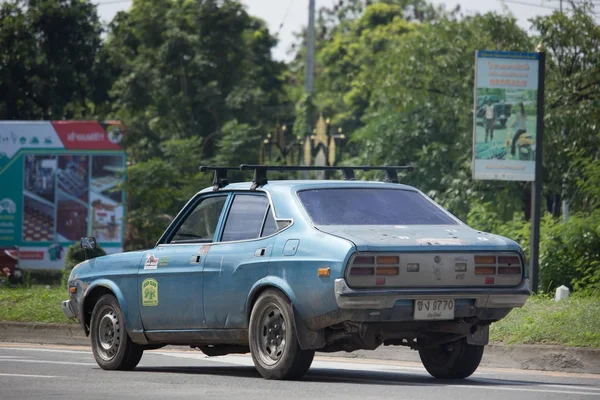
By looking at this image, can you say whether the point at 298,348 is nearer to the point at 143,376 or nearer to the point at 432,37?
the point at 143,376

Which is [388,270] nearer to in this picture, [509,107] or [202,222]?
[202,222]

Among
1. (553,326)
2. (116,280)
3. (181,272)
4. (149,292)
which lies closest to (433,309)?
(181,272)

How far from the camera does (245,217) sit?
11.1 metres

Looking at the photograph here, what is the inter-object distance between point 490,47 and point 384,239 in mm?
27245

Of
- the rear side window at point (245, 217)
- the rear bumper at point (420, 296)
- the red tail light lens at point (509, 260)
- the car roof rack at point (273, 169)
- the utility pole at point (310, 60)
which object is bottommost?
the rear bumper at point (420, 296)

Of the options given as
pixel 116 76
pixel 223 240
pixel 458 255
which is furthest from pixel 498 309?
pixel 116 76

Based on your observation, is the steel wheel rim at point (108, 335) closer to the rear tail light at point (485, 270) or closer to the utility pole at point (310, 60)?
the rear tail light at point (485, 270)

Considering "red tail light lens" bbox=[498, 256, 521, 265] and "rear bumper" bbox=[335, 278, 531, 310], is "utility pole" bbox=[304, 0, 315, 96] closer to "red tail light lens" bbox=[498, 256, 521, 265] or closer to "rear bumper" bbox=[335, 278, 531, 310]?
"red tail light lens" bbox=[498, 256, 521, 265]

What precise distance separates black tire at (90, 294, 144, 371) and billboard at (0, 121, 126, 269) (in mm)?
24754

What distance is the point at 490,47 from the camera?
36.3 metres

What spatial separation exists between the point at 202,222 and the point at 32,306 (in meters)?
7.10

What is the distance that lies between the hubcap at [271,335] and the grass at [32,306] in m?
6.90

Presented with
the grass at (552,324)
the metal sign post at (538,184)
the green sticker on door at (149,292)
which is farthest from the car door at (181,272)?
the metal sign post at (538,184)

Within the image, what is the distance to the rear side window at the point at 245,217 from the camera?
1089 cm
